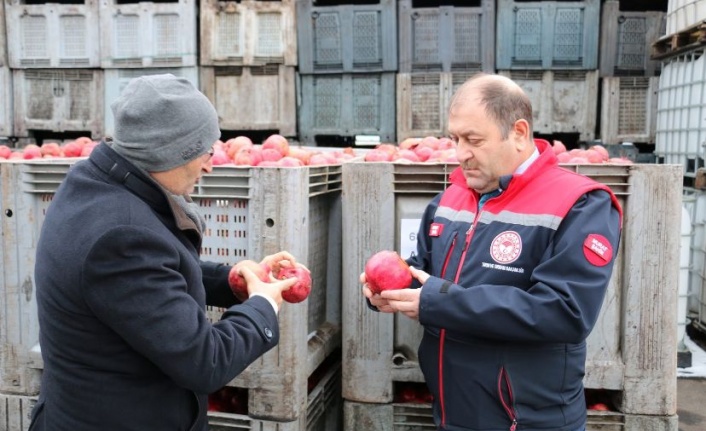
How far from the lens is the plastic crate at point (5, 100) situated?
718 centimetres

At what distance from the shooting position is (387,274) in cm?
227

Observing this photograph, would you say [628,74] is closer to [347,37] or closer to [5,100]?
[347,37]

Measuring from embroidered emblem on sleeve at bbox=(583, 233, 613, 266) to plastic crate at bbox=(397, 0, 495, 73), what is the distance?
499 centimetres

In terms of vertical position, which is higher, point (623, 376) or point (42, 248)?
point (42, 248)

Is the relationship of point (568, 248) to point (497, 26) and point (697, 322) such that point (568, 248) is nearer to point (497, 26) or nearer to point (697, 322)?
point (697, 322)

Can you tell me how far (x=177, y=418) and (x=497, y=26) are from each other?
5.67m

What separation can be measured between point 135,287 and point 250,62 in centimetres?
559

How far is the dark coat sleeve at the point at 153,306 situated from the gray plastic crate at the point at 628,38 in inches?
237

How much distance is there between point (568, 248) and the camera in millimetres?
1933

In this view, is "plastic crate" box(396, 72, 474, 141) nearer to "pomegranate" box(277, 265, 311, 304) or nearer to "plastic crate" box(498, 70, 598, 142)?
"plastic crate" box(498, 70, 598, 142)

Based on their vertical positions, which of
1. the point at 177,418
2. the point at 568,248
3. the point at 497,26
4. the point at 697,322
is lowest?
the point at 697,322

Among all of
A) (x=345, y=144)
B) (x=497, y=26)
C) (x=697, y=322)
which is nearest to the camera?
(x=697, y=322)

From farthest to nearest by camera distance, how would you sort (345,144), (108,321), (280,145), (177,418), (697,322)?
1. (345,144)
2. (697,322)
3. (280,145)
4. (177,418)
5. (108,321)

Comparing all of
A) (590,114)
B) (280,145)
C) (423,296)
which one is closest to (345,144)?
(590,114)
